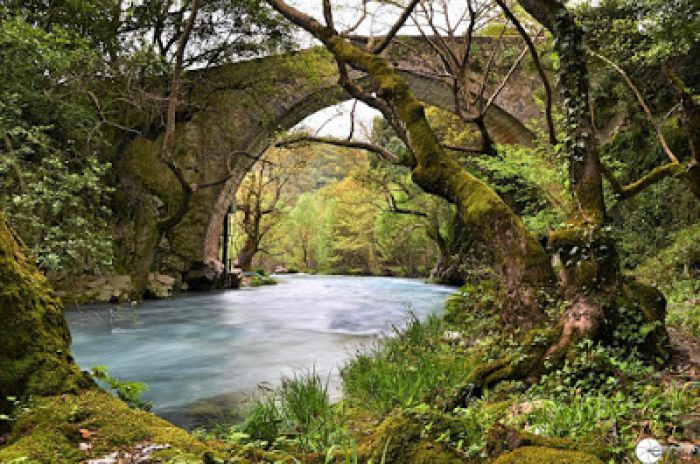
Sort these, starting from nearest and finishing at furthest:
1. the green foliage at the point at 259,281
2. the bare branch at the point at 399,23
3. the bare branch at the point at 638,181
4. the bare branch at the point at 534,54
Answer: the bare branch at the point at 638,181, the bare branch at the point at 534,54, the bare branch at the point at 399,23, the green foliage at the point at 259,281

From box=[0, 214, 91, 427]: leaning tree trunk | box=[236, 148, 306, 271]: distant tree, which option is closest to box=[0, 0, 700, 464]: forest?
box=[0, 214, 91, 427]: leaning tree trunk

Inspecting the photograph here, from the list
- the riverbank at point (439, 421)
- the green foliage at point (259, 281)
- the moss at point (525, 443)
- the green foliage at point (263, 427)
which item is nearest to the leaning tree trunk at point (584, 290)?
the riverbank at point (439, 421)

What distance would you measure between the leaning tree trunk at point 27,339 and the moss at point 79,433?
9cm

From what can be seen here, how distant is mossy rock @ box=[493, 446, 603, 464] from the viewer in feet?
4.61

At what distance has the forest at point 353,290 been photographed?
1.90 metres

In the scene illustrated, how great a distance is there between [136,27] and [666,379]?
10.5 meters

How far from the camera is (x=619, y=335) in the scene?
2.78m

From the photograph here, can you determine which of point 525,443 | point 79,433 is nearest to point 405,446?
point 525,443

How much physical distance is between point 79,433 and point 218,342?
16.1ft

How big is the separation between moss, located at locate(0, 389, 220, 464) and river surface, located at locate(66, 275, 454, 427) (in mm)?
1639

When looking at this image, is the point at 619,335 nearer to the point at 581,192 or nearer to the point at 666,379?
the point at 666,379

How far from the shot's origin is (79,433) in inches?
68.6

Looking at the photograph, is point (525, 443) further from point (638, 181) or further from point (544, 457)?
point (638, 181)

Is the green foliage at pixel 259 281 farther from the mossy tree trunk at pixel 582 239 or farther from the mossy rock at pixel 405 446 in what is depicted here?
the mossy rock at pixel 405 446
